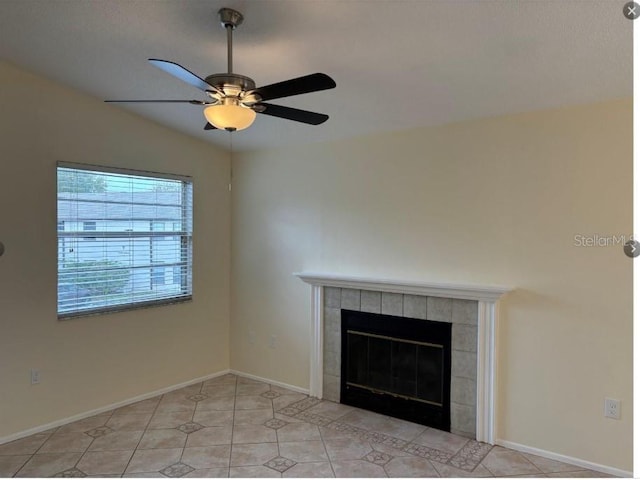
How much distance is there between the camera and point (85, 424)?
3.71 m

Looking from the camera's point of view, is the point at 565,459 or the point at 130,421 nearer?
the point at 565,459

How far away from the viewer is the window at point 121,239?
3773 mm

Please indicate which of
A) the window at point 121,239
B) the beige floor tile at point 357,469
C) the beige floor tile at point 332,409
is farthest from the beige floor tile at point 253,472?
the window at point 121,239

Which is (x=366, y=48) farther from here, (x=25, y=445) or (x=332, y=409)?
(x=25, y=445)

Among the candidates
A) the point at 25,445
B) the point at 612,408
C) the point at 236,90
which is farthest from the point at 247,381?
the point at 236,90

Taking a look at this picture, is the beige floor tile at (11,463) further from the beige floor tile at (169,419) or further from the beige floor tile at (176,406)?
the beige floor tile at (176,406)

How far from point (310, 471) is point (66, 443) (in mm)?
1754

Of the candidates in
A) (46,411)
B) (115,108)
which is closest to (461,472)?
(46,411)

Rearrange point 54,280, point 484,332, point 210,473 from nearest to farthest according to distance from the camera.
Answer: point 210,473, point 484,332, point 54,280

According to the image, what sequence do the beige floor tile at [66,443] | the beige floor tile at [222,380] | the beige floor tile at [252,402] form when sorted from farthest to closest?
the beige floor tile at [222,380]
the beige floor tile at [252,402]
the beige floor tile at [66,443]

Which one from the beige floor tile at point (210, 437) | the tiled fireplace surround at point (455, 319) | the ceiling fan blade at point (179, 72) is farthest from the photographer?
the tiled fireplace surround at point (455, 319)

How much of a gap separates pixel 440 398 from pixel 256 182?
2.64m

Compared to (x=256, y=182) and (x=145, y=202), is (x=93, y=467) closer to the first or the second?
(x=145, y=202)

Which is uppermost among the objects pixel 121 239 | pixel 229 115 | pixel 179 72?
pixel 179 72
